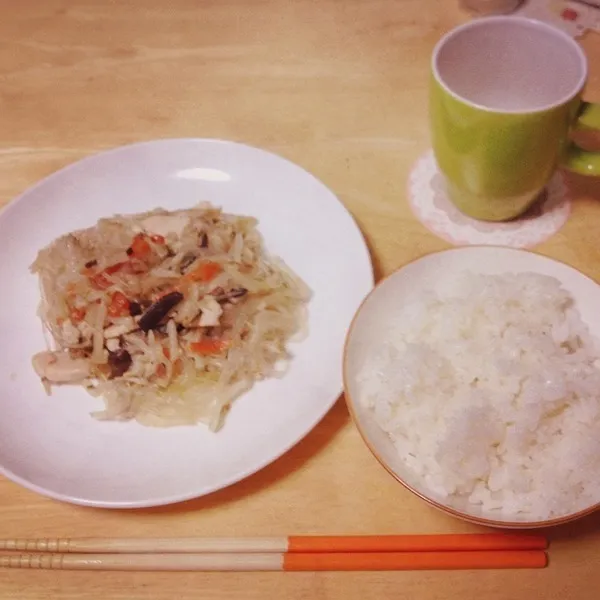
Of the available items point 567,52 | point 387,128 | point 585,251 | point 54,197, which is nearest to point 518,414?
point 585,251

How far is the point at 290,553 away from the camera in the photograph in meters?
0.86

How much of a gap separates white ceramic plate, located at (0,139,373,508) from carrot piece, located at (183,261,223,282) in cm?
11

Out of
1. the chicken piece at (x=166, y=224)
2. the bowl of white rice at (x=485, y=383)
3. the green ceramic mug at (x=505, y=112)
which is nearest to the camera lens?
the bowl of white rice at (x=485, y=383)

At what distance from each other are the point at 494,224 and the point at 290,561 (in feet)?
2.28

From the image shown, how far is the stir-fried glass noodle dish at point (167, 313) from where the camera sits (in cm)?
102

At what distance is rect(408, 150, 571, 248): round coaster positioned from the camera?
117cm

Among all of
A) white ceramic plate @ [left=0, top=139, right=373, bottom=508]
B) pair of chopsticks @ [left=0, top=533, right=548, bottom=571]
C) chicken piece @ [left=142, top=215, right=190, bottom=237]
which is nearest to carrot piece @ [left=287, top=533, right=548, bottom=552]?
pair of chopsticks @ [left=0, top=533, right=548, bottom=571]

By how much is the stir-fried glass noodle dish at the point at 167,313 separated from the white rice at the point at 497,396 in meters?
0.22

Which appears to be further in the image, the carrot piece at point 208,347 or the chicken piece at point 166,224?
the chicken piece at point 166,224

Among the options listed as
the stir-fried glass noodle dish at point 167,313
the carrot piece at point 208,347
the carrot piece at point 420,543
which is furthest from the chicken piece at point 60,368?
the carrot piece at point 420,543

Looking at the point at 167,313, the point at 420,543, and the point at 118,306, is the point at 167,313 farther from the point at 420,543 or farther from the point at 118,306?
the point at 420,543

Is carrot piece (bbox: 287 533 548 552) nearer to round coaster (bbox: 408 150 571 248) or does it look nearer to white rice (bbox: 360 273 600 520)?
white rice (bbox: 360 273 600 520)

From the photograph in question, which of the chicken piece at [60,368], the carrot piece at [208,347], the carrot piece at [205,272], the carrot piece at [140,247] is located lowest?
the carrot piece at [208,347]

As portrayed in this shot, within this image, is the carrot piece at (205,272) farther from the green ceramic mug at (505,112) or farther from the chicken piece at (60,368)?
the green ceramic mug at (505,112)
